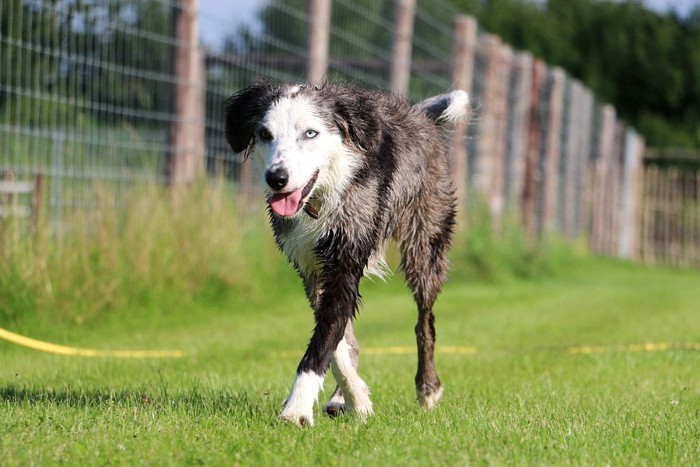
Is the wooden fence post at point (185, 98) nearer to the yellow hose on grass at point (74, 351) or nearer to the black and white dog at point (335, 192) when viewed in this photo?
the yellow hose on grass at point (74, 351)

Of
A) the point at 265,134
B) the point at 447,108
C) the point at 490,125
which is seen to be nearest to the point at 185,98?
the point at 447,108

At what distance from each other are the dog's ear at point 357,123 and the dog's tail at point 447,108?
1.07 meters

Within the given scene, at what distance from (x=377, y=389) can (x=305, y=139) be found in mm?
1737

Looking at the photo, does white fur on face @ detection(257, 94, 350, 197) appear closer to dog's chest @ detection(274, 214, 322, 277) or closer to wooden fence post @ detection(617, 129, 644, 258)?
dog's chest @ detection(274, 214, 322, 277)

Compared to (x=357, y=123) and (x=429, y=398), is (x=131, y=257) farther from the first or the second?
(x=357, y=123)

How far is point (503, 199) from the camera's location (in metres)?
17.2

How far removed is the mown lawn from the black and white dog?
25 cm

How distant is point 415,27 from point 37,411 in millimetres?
10345

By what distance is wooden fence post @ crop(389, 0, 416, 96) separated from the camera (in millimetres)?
13914

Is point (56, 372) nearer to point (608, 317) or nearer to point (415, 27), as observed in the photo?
point (608, 317)

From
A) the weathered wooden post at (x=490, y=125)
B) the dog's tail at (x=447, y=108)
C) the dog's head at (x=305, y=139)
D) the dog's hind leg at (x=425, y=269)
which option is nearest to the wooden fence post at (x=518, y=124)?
the weathered wooden post at (x=490, y=125)

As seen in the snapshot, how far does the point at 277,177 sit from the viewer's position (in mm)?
5234

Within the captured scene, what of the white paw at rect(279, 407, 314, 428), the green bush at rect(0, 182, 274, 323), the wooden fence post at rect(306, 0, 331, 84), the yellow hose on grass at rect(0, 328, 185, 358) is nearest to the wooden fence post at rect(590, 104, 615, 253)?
the wooden fence post at rect(306, 0, 331, 84)

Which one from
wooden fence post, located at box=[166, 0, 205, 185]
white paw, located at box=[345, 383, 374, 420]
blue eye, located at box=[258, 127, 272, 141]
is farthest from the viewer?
wooden fence post, located at box=[166, 0, 205, 185]
